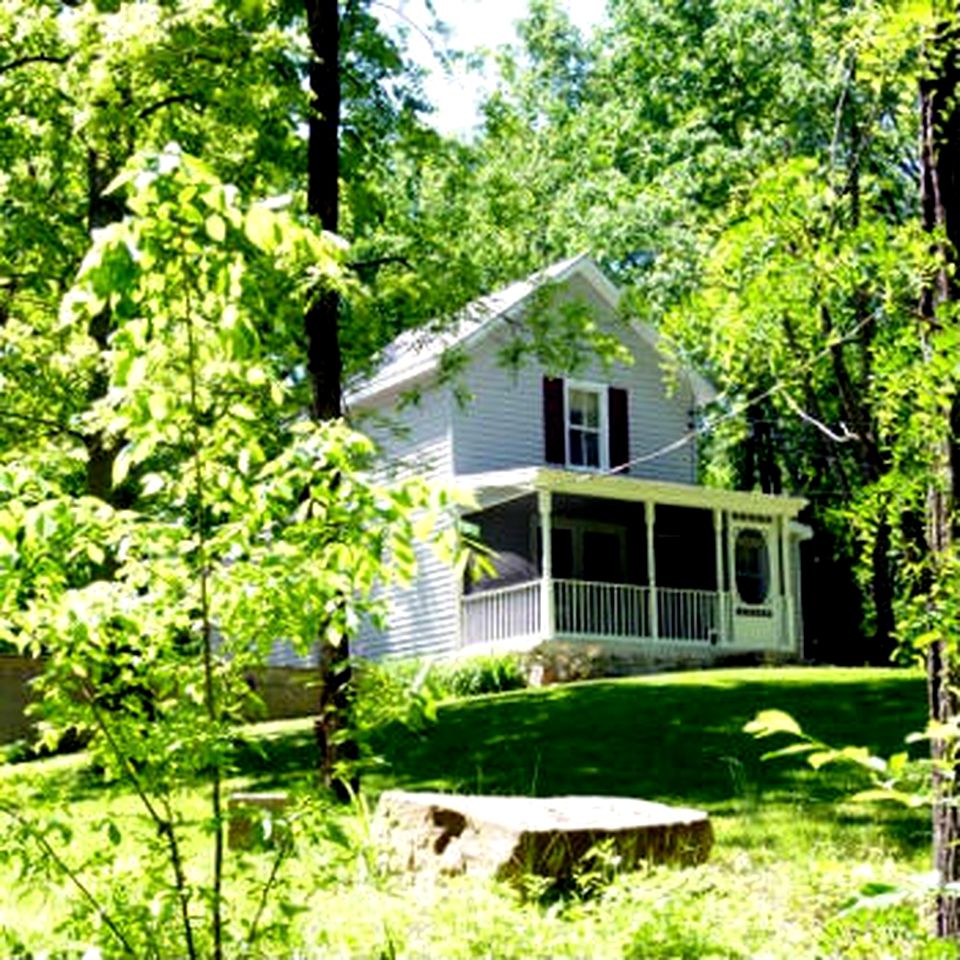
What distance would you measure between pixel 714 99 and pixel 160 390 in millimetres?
28273

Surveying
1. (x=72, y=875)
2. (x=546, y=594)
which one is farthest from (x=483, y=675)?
(x=72, y=875)

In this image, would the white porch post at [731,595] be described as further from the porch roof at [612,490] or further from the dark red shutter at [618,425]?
the dark red shutter at [618,425]

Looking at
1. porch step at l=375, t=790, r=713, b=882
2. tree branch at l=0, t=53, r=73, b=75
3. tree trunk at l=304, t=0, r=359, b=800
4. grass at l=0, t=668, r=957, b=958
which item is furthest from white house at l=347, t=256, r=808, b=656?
porch step at l=375, t=790, r=713, b=882

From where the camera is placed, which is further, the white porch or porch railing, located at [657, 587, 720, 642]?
porch railing, located at [657, 587, 720, 642]

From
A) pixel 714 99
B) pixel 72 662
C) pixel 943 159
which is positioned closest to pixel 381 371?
pixel 714 99

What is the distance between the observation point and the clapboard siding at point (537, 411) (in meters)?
28.7

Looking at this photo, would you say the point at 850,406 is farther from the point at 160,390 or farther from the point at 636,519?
the point at 160,390

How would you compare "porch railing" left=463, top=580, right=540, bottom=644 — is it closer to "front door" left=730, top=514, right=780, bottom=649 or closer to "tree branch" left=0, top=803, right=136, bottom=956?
"front door" left=730, top=514, right=780, bottom=649

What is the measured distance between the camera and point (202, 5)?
13922 mm

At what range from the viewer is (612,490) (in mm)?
27766

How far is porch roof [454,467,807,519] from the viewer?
2648 centimetres

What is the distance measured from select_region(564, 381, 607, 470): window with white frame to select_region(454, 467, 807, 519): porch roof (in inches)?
32.5

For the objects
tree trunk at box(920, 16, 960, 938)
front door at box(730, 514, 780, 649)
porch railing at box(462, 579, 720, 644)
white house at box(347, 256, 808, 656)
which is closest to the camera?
tree trunk at box(920, 16, 960, 938)

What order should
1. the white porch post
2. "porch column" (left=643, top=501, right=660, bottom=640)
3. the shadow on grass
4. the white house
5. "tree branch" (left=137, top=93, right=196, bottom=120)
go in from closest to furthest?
the shadow on grass, "tree branch" (left=137, top=93, right=196, bottom=120), "porch column" (left=643, top=501, right=660, bottom=640), the white house, the white porch post
